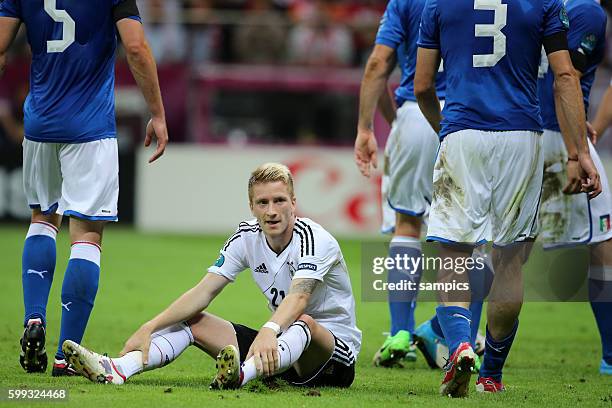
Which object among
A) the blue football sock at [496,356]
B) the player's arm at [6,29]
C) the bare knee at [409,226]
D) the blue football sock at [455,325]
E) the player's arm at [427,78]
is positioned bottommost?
the blue football sock at [496,356]

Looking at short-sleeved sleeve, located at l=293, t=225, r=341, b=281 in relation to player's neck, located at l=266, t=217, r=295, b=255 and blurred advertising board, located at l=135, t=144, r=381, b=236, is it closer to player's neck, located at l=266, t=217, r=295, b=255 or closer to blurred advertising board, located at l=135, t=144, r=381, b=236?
player's neck, located at l=266, t=217, r=295, b=255

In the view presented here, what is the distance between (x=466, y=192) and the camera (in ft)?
18.3

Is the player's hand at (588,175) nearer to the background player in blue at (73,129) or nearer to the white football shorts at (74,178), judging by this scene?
the background player in blue at (73,129)

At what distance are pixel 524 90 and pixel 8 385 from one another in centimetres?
290

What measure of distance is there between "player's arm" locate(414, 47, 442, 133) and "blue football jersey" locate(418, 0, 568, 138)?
4.5 inches

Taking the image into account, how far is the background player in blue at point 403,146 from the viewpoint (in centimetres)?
710

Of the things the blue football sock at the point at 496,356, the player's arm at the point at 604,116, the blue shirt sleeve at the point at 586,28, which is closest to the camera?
the blue football sock at the point at 496,356

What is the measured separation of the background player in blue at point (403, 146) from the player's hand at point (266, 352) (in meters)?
1.93

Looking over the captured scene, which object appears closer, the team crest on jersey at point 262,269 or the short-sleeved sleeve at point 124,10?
the team crest on jersey at point 262,269

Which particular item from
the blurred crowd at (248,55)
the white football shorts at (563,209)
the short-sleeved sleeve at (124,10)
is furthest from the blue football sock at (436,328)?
the blurred crowd at (248,55)

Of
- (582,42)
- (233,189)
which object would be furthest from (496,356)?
(233,189)

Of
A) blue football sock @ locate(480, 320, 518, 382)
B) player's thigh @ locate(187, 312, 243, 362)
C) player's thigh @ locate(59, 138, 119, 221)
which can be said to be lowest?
blue football sock @ locate(480, 320, 518, 382)

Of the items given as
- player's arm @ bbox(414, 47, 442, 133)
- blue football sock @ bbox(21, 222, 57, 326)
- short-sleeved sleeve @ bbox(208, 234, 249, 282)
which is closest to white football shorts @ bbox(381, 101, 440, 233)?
player's arm @ bbox(414, 47, 442, 133)

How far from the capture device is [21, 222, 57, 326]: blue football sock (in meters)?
6.09
